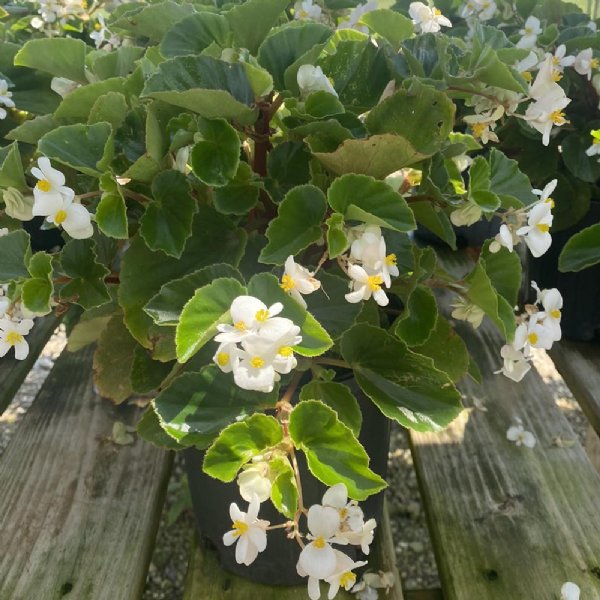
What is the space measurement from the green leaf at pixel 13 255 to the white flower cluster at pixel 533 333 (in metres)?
0.41

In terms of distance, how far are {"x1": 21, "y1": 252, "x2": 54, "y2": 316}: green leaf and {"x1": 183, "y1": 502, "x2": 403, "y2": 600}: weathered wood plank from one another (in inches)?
13.5

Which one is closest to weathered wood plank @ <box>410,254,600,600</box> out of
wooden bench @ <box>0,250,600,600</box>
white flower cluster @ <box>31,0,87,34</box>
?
wooden bench @ <box>0,250,600,600</box>

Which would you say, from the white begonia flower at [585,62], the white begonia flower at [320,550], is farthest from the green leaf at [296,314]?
the white begonia flower at [585,62]

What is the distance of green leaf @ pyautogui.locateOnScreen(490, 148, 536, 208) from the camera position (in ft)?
2.03

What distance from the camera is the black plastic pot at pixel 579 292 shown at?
100 centimetres

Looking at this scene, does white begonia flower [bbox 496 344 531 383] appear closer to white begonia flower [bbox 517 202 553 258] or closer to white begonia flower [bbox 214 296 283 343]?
white begonia flower [bbox 517 202 553 258]

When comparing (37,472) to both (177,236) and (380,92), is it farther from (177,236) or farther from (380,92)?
(380,92)

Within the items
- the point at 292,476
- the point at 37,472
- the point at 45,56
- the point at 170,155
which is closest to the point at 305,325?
the point at 292,476

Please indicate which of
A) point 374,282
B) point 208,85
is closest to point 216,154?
point 208,85

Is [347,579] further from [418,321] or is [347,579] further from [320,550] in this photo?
[418,321]

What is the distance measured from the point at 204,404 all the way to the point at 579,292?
692mm

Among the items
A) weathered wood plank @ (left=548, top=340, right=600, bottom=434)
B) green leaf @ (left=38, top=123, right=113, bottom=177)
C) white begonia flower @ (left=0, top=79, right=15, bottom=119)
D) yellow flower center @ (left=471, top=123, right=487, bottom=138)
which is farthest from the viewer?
weathered wood plank @ (left=548, top=340, right=600, bottom=434)

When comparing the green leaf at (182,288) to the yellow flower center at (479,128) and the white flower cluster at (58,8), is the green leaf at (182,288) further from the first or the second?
the white flower cluster at (58,8)

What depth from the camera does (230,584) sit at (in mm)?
721
